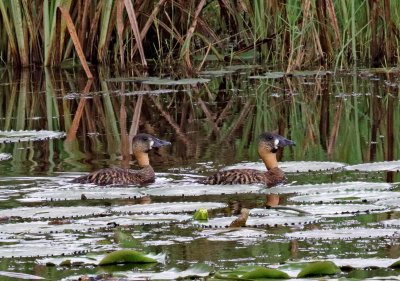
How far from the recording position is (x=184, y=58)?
15.1 meters

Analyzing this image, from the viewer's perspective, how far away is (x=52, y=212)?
23.6 ft

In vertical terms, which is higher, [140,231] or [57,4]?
[57,4]

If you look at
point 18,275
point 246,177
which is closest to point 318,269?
point 18,275

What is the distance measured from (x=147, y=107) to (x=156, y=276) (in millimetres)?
8490

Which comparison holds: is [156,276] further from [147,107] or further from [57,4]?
[57,4]

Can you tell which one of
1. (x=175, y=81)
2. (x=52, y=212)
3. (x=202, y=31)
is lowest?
(x=52, y=212)

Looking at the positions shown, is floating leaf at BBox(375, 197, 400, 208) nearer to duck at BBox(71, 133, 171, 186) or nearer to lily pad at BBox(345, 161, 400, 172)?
lily pad at BBox(345, 161, 400, 172)

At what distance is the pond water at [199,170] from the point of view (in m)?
6.00

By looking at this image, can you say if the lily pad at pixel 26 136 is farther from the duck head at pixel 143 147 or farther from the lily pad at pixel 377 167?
the lily pad at pixel 377 167

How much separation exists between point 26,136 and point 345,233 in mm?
5281

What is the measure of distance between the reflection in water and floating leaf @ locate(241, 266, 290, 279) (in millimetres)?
4411

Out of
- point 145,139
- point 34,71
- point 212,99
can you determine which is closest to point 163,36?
point 34,71

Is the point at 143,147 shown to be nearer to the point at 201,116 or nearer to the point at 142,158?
the point at 142,158

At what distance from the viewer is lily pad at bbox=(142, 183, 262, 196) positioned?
→ 7.98 metres
